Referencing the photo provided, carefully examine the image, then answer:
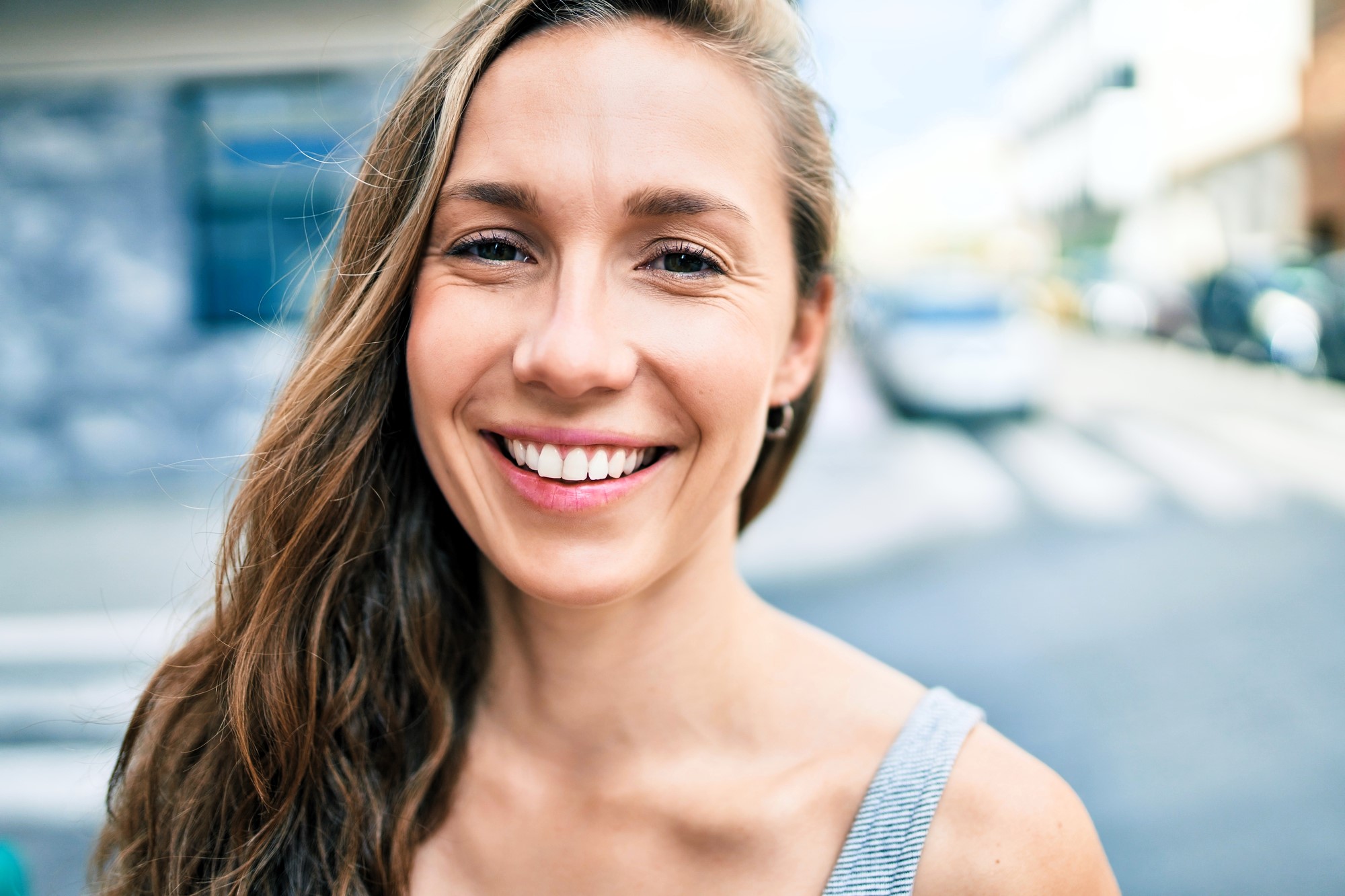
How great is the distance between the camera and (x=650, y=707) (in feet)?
4.54

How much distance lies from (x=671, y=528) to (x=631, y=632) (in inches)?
8.0

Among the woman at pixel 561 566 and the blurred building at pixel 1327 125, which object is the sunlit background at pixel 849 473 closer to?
the woman at pixel 561 566

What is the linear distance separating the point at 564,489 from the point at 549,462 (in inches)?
1.5

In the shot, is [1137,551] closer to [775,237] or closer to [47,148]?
[775,237]

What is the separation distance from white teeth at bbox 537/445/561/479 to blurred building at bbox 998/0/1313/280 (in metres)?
23.2

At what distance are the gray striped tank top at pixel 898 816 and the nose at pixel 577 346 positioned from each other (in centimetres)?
59

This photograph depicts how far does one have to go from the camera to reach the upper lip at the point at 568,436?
117cm

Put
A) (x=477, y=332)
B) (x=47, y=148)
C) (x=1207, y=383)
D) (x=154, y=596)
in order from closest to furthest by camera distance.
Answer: (x=477, y=332)
(x=154, y=596)
(x=47, y=148)
(x=1207, y=383)

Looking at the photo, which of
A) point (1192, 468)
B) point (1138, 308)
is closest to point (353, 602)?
point (1192, 468)

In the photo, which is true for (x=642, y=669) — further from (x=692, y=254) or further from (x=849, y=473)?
(x=849, y=473)

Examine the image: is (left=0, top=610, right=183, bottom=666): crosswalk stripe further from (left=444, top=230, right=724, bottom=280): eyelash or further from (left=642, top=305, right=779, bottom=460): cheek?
(left=642, top=305, right=779, bottom=460): cheek

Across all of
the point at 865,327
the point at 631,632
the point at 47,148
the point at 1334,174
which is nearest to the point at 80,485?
the point at 47,148

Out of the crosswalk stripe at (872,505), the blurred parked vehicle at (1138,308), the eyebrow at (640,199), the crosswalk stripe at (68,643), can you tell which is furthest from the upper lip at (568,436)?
the blurred parked vehicle at (1138,308)

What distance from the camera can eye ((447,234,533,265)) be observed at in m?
1.22
